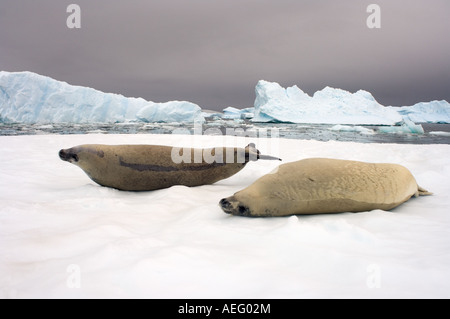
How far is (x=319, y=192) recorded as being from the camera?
206cm

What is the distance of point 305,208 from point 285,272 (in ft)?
2.82

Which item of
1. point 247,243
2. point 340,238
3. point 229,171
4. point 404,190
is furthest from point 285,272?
point 229,171

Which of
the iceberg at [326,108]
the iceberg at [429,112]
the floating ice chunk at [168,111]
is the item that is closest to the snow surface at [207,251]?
the floating ice chunk at [168,111]

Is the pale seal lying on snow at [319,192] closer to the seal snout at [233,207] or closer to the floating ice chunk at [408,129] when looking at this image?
the seal snout at [233,207]

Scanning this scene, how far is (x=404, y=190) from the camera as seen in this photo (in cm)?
228

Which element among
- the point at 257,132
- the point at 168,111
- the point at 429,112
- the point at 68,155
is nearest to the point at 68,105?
the point at 168,111

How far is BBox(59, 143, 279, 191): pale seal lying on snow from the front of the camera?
2918 millimetres

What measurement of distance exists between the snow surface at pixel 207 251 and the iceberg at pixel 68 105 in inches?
994

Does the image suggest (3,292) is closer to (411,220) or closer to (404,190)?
(411,220)

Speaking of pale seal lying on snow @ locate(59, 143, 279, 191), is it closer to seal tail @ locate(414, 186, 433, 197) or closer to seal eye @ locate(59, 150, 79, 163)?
seal eye @ locate(59, 150, 79, 163)

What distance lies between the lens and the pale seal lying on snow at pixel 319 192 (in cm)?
204

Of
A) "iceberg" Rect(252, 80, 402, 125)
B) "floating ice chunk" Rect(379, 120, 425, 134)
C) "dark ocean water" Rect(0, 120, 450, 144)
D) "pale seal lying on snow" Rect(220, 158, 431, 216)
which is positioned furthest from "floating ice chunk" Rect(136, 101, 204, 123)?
"pale seal lying on snow" Rect(220, 158, 431, 216)

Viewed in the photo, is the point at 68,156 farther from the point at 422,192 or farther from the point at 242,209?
the point at 422,192

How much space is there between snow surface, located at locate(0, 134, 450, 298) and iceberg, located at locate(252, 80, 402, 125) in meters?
30.5
